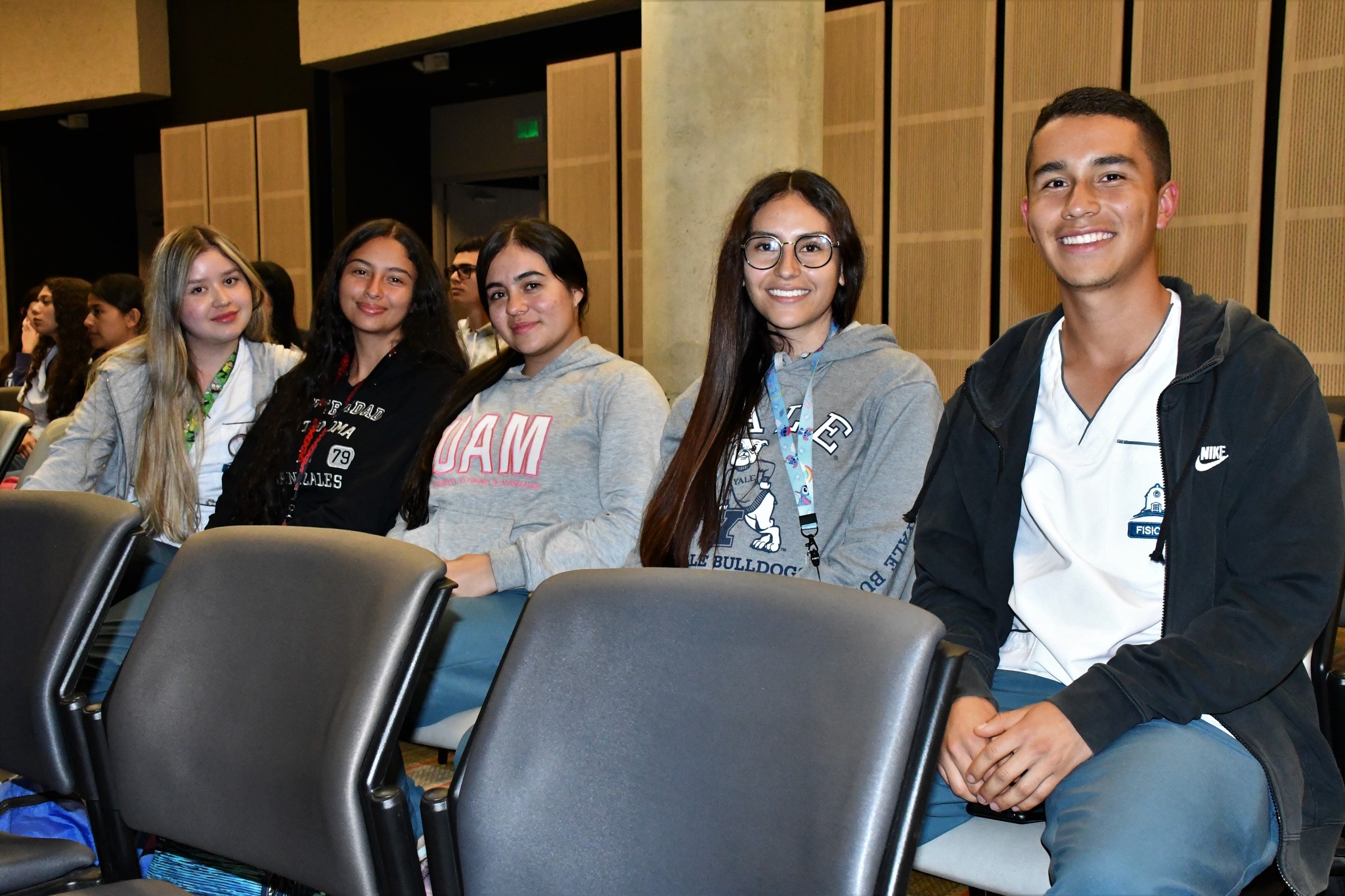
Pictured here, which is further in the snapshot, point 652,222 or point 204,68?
point 204,68

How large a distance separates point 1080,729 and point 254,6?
9.12m

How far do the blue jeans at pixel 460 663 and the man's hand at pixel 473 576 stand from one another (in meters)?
0.05

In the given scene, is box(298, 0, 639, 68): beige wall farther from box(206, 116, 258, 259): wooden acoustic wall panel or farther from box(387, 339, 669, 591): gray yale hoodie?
box(387, 339, 669, 591): gray yale hoodie

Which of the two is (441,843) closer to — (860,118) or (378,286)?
(378,286)

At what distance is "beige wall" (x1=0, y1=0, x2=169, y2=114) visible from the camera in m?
9.17

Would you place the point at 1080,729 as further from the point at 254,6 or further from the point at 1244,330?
the point at 254,6

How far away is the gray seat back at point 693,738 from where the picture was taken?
986 millimetres

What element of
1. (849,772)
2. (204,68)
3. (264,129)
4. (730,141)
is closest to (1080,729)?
(849,772)

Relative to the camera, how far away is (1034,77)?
217 inches

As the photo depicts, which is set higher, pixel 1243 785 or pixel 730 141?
pixel 730 141

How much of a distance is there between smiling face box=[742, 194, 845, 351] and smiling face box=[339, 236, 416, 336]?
3.60ft

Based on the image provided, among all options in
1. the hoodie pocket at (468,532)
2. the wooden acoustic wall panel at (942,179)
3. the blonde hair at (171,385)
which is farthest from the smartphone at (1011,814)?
the wooden acoustic wall panel at (942,179)

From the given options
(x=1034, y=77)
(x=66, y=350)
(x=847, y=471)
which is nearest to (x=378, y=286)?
(x=847, y=471)

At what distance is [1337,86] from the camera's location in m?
4.75
